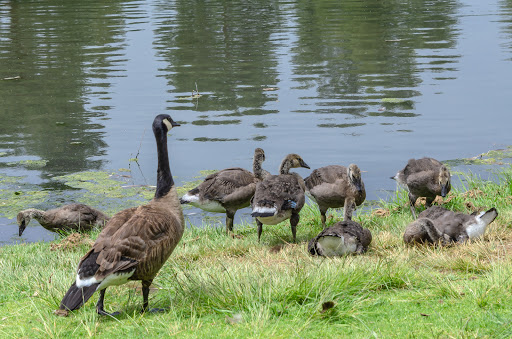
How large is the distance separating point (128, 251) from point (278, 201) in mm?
3294

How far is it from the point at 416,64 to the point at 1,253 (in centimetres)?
1594

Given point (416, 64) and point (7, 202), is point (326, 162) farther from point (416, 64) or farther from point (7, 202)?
point (416, 64)

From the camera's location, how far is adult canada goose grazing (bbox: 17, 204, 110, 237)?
37.0ft

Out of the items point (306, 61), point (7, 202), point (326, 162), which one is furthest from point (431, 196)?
point (306, 61)

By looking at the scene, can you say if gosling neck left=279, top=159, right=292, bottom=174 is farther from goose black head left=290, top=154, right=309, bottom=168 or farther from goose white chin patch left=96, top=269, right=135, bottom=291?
goose white chin patch left=96, top=269, right=135, bottom=291

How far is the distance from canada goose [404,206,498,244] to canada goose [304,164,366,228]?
1.36 m

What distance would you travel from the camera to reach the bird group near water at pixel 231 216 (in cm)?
617

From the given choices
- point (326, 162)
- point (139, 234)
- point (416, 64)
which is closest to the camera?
point (139, 234)

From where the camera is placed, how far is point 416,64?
74.3ft

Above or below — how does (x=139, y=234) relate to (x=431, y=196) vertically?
above

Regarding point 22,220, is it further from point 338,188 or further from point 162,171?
point 162,171

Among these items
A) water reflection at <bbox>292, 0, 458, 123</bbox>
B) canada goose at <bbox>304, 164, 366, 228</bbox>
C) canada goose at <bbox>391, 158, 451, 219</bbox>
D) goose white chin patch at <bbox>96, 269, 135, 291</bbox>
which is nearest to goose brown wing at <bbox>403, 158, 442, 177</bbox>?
canada goose at <bbox>391, 158, 451, 219</bbox>

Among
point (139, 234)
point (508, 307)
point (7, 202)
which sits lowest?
point (7, 202)

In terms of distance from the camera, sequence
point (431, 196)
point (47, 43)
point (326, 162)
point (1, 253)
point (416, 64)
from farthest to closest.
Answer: point (47, 43)
point (416, 64)
point (326, 162)
point (431, 196)
point (1, 253)
